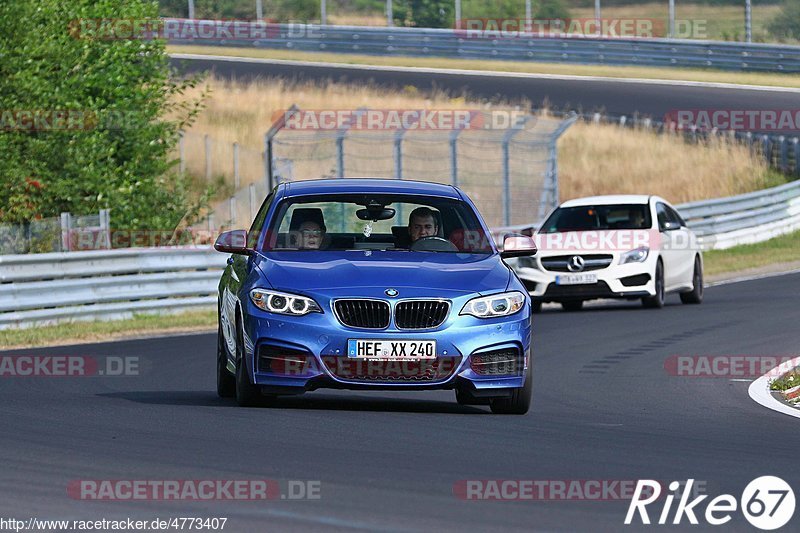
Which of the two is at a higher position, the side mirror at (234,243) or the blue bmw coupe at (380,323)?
the side mirror at (234,243)

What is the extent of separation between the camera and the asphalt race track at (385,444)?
293 inches

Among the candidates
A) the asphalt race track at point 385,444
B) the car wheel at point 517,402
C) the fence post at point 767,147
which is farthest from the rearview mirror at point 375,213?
the fence post at point 767,147

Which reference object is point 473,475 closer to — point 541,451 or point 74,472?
point 541,451

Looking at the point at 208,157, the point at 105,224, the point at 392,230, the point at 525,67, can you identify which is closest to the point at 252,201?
the point at 208,157

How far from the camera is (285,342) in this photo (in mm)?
Result: 10898

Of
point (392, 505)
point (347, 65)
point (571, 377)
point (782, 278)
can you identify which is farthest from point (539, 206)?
point (392, 505)

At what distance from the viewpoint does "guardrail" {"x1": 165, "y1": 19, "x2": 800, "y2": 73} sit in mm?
50000

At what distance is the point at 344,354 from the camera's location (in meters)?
10.8

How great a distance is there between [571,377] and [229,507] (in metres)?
7.74

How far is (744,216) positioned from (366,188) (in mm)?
23807

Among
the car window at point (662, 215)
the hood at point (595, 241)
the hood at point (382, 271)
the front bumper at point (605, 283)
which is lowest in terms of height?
the front bumper at point (605, 283)

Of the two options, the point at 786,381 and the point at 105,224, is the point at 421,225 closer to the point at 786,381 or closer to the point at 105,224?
the point at 786,381

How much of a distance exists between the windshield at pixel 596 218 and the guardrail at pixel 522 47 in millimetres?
26040

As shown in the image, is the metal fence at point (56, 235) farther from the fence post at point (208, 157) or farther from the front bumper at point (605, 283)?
the fence post at point (208, 157)
